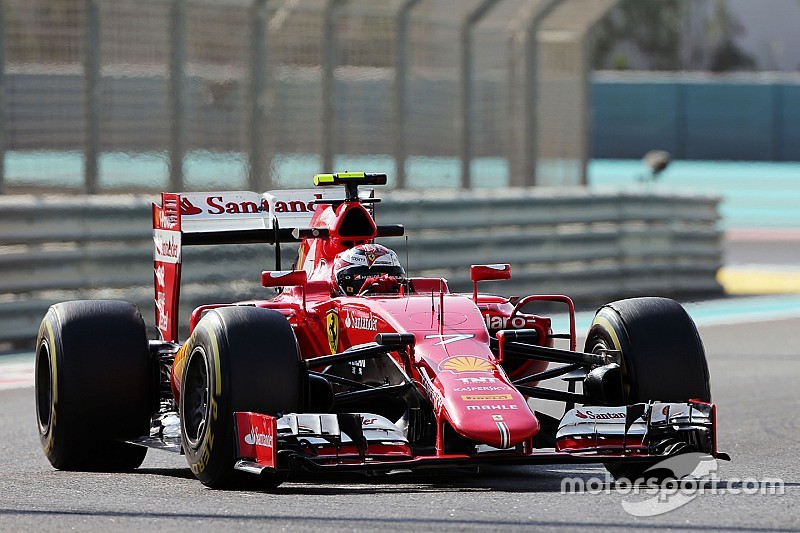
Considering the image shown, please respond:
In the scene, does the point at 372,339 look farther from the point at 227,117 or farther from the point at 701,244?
the point at 701,244

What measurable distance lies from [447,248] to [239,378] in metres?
8.83

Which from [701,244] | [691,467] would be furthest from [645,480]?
[701,244]

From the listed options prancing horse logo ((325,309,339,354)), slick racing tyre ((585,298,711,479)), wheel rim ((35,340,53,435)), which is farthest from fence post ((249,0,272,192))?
slick racing tyre ((585,298,711,479))

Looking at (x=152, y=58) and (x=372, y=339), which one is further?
(x=152, y=58)

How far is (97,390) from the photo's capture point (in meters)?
8.03

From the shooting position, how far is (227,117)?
14828 millimetres

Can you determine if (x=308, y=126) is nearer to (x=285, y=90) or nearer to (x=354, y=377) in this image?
(x=285, y=90)

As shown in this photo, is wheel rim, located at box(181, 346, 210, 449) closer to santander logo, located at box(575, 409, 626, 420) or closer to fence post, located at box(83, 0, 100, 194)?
santander logo, located at box(575, 409, 626, 420)

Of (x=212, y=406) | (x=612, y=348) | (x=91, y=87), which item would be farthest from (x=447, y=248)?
(x=212, y=406)

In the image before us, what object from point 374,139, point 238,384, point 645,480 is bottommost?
point 645,480

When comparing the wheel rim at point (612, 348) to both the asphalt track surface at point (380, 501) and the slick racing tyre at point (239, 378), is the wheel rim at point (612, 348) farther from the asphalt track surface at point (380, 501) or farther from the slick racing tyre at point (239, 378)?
the slick racing tyre at point (239, 378)

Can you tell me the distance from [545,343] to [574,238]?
8388 millimetres

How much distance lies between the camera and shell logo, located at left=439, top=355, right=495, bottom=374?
714 cm

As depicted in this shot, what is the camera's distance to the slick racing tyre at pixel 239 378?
22.9ft
